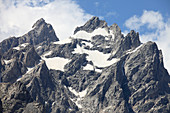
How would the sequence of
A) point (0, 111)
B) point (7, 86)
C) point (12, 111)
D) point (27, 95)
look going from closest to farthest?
point (0, 111)
point (12, 111)
point (27, 95)
point (7, 86)

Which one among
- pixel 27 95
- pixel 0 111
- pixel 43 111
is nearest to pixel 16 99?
pixel 27 95

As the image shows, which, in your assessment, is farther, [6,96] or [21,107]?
[6,96]

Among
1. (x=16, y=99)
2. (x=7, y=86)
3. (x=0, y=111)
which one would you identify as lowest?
(x=0, y=111)

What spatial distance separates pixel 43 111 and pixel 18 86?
15.7 m

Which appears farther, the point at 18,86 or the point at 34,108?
the point at 18,86

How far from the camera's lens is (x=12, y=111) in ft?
302

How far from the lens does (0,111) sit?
244 feet

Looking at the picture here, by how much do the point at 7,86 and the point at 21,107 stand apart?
53.2ft

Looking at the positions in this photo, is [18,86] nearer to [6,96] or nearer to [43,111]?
[6,96]

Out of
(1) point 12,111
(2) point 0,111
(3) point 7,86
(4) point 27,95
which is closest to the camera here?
(2) point 0,111

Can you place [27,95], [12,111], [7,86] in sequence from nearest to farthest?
[12,111]
[27,95]
[7,86]

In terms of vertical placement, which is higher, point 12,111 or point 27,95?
point 27,95

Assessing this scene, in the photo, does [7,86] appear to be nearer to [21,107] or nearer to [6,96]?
[6,96]

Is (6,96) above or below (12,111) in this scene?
above
